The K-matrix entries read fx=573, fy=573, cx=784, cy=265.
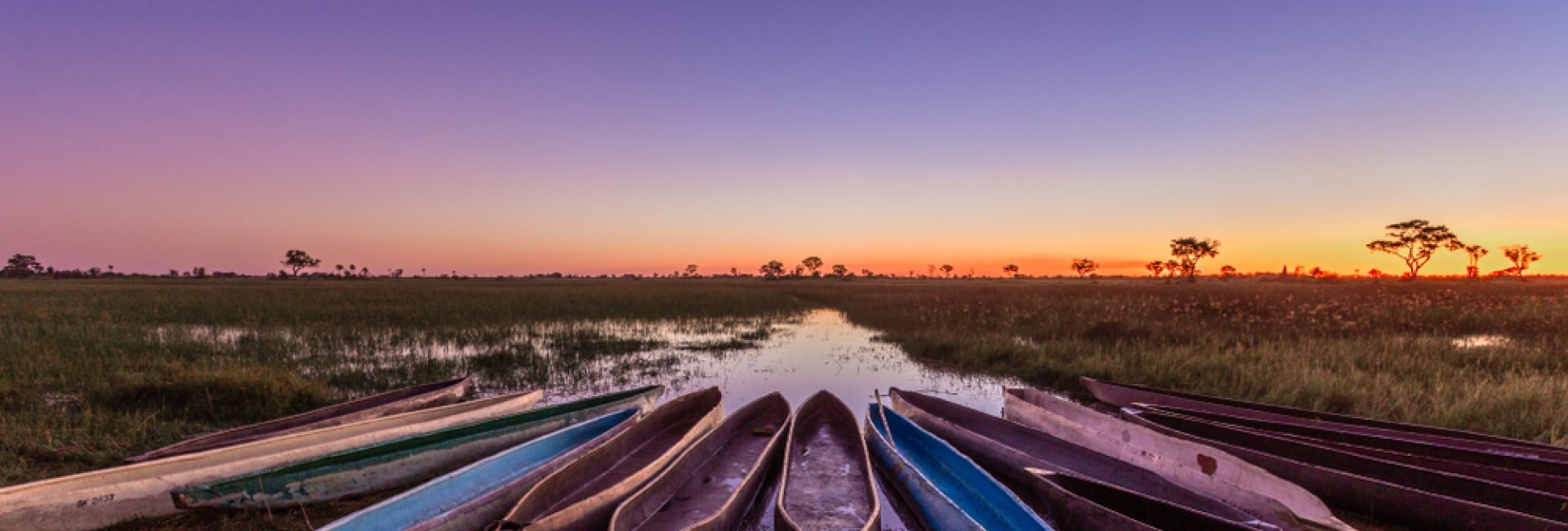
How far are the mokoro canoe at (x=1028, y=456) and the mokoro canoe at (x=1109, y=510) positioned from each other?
0.18m

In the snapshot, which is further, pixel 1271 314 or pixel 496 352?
pixel 1271 314

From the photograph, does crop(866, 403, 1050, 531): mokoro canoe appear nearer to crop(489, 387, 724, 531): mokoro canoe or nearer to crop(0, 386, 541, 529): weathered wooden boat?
crop(489, 387, 724, 531): mokoro canoe

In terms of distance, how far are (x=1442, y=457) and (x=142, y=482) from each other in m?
10.1

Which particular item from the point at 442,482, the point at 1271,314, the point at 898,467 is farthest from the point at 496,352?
the point at 1271,314

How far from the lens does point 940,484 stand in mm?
4914

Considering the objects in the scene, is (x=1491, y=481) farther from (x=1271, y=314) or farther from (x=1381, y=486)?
(x=1271, y=314)

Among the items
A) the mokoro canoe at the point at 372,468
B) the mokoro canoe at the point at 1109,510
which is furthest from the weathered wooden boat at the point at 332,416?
the mokoro canoe at the point at 1109,510

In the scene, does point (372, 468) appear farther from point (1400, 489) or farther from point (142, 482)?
point (1400, 489)

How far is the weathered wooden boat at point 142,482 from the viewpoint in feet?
12.0

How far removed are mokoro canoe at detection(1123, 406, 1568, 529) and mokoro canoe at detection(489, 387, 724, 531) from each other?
4.87m

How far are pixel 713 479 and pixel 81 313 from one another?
84.6 ft

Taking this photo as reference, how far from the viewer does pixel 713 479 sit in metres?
5.35

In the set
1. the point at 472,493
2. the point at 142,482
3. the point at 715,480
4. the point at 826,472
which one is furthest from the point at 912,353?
the point at 142,482

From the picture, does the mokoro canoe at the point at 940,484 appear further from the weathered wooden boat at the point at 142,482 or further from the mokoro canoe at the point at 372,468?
the weathered wooden boat at the point at 142,482
